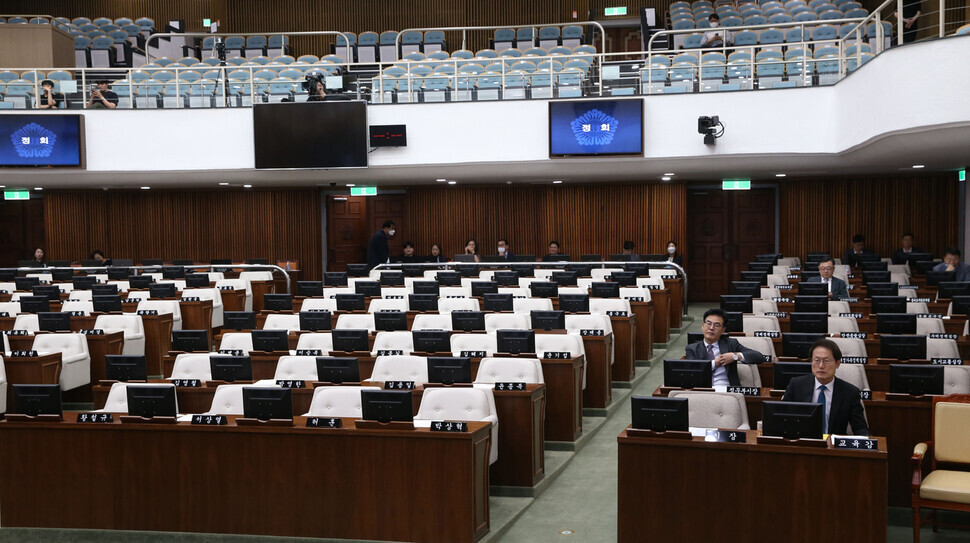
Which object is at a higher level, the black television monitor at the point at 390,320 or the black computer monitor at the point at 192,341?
the black television monitor at the point at 390,320

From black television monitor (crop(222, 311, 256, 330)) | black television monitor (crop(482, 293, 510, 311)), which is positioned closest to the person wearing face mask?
black television monitor (crop(482, 293, 510, 311))

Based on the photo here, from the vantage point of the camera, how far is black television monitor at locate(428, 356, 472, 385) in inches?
248

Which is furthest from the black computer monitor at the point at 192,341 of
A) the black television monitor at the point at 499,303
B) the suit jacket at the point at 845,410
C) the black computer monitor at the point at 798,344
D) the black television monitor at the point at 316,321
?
the suit jacket at the point at 845,410

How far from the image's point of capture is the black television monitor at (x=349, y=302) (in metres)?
10.8

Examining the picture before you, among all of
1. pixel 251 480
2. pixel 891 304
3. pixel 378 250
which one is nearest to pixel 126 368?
pixel 251 480

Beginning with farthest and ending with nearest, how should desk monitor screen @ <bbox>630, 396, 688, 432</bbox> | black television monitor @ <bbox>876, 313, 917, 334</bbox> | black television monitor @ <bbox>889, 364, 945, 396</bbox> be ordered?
black television monitor @ <bbox>876, 313, 917, 334</bbox> → black television monitor @ <bbox>889, 364, 945, 396</bbox> → desk monitor screen @ <bbox>630, 396, 688, 432</bbox>

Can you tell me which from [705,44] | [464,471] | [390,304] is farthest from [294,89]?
[464,471]

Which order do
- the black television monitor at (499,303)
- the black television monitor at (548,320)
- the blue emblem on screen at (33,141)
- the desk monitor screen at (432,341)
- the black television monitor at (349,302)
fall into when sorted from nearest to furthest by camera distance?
the desk monitor screen at (432,341)
the black television monitor at (548,320)
the black television monitor at (499,303)
the black television monitor at (349,302)
the blue emblem on screen at (33,141)

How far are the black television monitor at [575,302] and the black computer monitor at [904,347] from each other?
3.39 metres

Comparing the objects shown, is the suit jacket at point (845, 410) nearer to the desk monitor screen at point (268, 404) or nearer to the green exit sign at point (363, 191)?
the desk monitor screen at point (268, 404)

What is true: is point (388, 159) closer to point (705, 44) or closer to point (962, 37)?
point (705, 44)

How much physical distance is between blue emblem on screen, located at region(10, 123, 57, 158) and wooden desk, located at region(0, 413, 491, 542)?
1054cm

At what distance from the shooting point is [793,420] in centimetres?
462

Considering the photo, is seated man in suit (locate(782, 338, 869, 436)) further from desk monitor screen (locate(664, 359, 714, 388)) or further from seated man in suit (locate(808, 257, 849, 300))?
seated man in suit (locate(808, 257, 849, 300))
